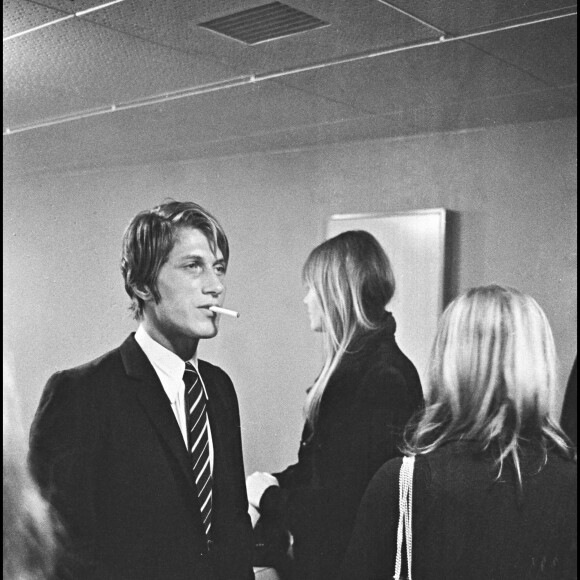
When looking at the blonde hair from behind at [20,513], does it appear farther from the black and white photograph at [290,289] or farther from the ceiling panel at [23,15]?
the ceiling panel at [23,15]

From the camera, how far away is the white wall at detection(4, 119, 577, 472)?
1.49 meters

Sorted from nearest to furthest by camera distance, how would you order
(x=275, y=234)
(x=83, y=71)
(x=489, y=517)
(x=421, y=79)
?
(x=489, y=517) → (x=421, y=79) → (x=275, y=234) → (x=83, y=71)

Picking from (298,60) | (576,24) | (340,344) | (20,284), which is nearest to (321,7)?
(298,60)

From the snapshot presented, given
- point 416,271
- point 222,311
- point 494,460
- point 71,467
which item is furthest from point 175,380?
point 494,460

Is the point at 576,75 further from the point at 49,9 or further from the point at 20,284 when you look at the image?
the point at 20,284

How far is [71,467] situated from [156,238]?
50 cm

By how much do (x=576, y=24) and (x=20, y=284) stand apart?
124 centimetres

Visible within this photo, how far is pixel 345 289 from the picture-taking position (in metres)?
1.64

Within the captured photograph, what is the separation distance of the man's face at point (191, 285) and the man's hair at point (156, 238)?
12 mm

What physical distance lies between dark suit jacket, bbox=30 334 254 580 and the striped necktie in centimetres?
2

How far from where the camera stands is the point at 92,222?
186 centimetres

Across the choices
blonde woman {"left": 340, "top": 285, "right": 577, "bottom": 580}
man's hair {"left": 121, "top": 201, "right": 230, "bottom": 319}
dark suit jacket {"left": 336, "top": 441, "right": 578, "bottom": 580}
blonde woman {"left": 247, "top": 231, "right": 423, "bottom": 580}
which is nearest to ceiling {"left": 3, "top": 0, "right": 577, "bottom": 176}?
man's hair {"left": 121, "top": 201, "right": 230, "bottom": 319}

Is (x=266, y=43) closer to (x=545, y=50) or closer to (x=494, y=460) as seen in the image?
(x=545, y=50)

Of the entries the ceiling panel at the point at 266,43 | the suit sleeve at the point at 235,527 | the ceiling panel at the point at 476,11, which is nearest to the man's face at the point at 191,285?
the suit sleeve at the point at 235,527
